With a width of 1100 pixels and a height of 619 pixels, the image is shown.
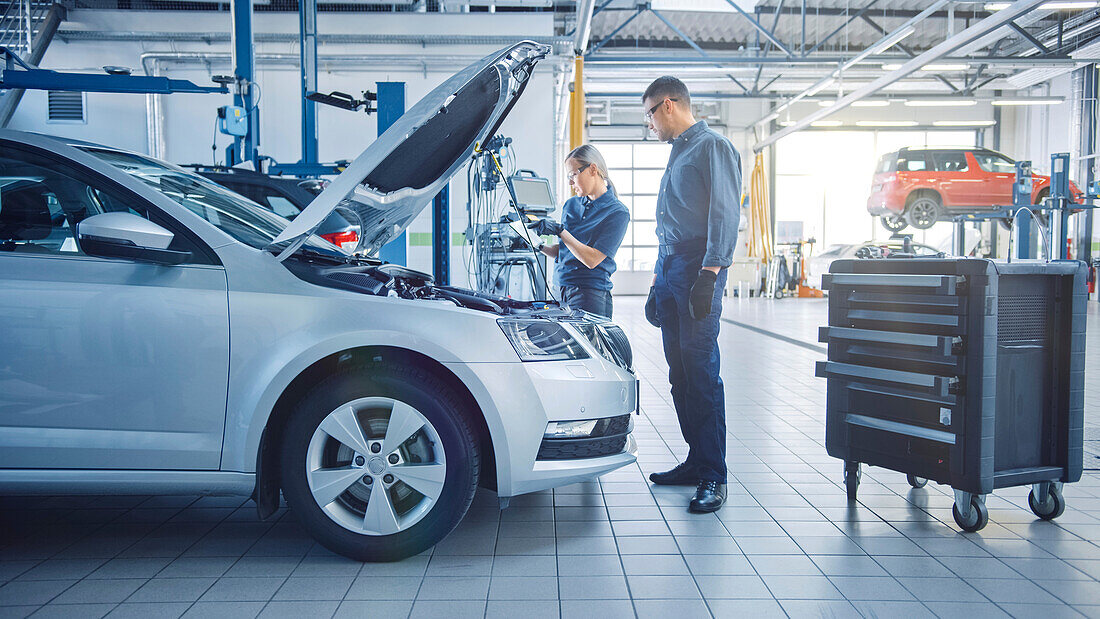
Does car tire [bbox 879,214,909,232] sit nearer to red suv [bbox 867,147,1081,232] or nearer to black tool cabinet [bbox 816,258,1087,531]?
red suv [bbox 867,147,1081,232]

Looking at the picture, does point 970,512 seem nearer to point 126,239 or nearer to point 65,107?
point 126,239

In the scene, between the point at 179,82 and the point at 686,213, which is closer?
the point at 686,213

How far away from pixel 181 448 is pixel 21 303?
0.63 m

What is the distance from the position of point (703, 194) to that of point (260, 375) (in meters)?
1.84

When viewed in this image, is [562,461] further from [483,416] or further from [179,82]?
[179,82]

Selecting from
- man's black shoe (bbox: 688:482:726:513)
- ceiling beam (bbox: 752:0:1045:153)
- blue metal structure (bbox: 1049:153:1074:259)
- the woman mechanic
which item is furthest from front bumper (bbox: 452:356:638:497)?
blue metal structure (bbox: 1049:153:1074:259)

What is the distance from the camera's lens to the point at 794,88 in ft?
57.5

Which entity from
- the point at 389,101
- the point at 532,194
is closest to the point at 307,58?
the point at 389,101

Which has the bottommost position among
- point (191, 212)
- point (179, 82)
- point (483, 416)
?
point (483, 416)

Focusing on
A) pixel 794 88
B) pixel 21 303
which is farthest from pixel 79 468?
pixel 794 88

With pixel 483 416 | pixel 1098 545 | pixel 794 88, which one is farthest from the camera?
pixel 794 88

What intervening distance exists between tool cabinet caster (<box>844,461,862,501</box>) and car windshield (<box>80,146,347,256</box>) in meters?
2.23

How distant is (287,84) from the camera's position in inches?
479

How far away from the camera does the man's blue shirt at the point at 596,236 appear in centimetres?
404
